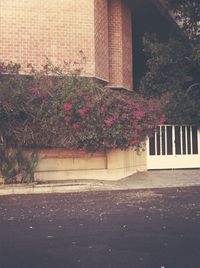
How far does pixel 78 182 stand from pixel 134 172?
3.42 metres

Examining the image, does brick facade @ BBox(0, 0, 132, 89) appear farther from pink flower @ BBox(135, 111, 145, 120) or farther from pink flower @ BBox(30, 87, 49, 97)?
pink flower @ BBox(135, 111, 145, 120)

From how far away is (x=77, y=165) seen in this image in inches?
511

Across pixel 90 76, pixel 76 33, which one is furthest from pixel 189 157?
pixel 76 33

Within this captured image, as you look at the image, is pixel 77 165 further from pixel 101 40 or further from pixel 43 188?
pixel 101 40

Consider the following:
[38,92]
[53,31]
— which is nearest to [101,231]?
[38,92]

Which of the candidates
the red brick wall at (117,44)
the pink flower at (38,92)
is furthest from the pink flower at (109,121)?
the red brick wall at (117,44)

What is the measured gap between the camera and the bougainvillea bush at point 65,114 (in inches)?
455

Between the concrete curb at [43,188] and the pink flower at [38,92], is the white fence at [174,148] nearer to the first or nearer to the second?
the concrete curb at [43,188]

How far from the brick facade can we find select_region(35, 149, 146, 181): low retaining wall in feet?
9.29

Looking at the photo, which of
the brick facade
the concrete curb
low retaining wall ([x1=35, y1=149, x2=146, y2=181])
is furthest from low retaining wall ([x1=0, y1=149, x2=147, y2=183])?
the brick facade

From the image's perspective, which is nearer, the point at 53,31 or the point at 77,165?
the point at 77,165

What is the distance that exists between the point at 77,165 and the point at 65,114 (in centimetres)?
217

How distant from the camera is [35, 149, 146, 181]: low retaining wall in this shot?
12.8 metres

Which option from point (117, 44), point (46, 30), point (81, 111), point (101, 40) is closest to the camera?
point (81, 111)
